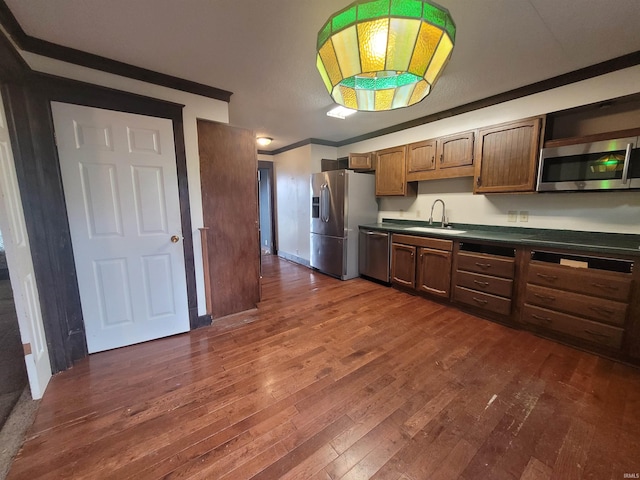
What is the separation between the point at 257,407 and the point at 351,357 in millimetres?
812

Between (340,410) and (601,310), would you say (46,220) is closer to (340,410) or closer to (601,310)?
(340,410)

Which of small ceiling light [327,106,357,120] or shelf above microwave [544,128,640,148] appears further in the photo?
small ceiling light [327,106,357,120]

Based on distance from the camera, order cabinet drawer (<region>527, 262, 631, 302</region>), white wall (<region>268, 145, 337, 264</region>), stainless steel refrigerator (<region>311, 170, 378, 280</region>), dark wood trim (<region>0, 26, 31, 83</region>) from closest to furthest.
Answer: dark wood trim (<region>0, 26, 31, 83</region>)
cabinet drawer (<region>527, 262, 631, 302</region>)
stainless steel refrigerator (<region>311, 170, 378, 280</region>)
white wall (<region>268, 145, 337, 264</region>)

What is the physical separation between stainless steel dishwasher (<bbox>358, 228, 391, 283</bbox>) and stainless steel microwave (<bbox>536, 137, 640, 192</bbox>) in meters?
1.81

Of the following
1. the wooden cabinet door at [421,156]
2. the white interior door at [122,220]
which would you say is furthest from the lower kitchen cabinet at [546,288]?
the white interior door at [122,220]

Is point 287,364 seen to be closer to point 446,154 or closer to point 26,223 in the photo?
point 26,223

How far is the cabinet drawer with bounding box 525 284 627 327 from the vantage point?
1.94 meters

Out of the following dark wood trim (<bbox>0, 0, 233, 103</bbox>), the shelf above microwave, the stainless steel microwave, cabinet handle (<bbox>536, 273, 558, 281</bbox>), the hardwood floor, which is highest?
dark wood trim (<bbox>0, 0, 233, 103</bbox>)

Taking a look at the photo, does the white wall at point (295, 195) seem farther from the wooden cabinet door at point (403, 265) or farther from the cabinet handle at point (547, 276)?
the cabinet handle at point (547, 276)

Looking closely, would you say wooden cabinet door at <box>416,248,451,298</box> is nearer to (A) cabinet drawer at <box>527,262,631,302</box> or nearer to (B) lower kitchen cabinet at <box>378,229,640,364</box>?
(B) lower kitchen cabinet at <box>378,229,640,364</box>

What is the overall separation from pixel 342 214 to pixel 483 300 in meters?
2.14

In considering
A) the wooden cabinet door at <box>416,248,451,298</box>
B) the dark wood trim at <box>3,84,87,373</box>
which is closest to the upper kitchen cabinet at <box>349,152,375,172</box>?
the wooden cabinet door at <box>416,248,451,298</box>

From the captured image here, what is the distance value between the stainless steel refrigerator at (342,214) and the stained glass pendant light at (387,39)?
2719mm

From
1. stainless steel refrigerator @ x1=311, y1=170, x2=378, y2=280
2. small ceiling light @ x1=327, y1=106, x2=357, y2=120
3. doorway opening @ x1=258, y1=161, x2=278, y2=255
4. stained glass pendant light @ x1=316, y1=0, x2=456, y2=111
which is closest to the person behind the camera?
stained glass pendant light @ x1=316, y1=0, x2=456, y2=111
